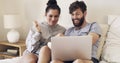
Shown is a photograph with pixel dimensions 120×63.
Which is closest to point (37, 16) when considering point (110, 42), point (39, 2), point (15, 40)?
point (39, 2)

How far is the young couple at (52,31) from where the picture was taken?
2061 millimetres

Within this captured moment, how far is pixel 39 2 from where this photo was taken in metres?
3.21

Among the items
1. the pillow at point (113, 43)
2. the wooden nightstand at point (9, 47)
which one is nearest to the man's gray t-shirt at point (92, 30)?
the pillow at point (113, 43)

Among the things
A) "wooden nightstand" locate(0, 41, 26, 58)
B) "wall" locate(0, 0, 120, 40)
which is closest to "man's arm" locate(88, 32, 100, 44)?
"wall" locate(0, 0, 120, 40)

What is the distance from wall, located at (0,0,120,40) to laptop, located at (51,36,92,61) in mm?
985

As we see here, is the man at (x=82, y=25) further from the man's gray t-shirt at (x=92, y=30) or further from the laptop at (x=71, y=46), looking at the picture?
the laptop at (x=71, y=46)

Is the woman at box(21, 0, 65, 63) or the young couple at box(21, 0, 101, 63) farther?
the woman at box(21, 0, 65, 63)

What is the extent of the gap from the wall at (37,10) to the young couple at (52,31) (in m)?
0.50

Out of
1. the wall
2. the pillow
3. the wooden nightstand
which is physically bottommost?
the wooden nightstand

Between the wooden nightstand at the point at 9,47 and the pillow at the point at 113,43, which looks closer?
the pillow at the point at 113,43

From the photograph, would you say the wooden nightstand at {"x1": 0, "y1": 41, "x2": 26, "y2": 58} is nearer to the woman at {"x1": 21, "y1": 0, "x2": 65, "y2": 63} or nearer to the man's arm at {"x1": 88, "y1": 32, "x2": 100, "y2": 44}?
the woman at {"x1": 21, "y1": 0, "x2": 65, "y2": 63}

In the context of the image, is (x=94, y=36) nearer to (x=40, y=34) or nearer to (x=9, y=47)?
(x=40, y=34)

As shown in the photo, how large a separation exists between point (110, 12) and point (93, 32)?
24.7 inches

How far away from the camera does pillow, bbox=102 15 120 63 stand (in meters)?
2.17
